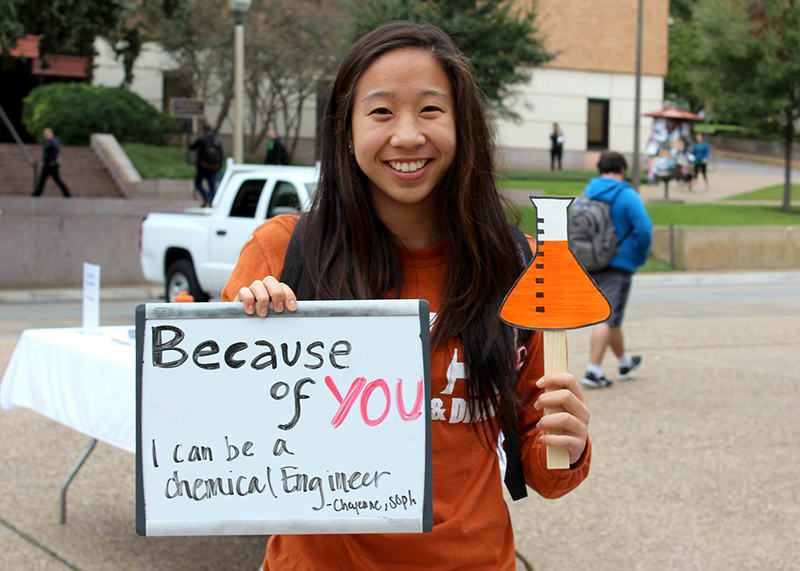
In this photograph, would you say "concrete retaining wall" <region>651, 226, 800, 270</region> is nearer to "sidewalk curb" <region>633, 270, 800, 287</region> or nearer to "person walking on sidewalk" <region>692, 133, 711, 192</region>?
"sidewalk curb" <region>633, 270, 800, 287</region>

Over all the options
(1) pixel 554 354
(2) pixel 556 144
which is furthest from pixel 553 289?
(2) pixel 556 144

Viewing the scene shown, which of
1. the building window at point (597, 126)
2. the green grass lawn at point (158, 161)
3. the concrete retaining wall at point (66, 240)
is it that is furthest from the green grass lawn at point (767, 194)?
the concrete retaining wall at point (66, 240)

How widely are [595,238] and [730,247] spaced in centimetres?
1361

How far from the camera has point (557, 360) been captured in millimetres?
1620

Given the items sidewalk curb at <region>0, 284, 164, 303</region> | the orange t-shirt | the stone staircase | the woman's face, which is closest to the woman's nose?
the woman's face

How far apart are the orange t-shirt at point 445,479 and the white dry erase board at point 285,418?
0.55 feet

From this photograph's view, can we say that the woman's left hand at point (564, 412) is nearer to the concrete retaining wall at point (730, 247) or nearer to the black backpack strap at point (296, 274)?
the black backpack strap at point (296, 274)

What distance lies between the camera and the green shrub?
2378 cm

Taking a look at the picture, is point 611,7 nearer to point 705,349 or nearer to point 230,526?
point 705,349

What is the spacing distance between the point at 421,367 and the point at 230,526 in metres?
0.48

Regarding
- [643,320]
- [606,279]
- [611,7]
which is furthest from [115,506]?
[611,7]

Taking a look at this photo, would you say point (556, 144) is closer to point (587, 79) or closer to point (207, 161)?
point (587, 79)

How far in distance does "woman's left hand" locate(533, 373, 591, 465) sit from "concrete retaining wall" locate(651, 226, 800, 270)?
17.9 m

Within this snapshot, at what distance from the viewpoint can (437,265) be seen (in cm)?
187
